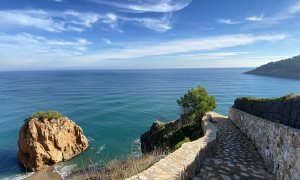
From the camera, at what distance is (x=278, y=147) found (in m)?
8.06

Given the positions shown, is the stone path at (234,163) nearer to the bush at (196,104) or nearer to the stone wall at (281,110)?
the stone wall at (281,110)

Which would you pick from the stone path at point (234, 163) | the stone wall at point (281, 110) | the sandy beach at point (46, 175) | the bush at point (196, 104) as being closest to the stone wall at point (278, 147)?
the stone wall at point (281, 110)

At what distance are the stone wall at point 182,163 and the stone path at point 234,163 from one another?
1.16 ft

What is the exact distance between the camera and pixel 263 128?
10.6 meters

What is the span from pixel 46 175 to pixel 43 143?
5033 millimetres

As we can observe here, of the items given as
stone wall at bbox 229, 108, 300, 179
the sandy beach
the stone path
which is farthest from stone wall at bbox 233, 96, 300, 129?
the sandy beach

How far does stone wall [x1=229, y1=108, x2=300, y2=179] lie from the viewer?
6531 mm

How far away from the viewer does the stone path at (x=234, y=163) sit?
7870 mm

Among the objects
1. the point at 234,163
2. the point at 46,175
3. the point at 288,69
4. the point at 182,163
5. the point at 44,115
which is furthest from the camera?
the point at 288,69

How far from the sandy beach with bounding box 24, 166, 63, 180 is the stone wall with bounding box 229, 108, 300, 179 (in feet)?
77.4

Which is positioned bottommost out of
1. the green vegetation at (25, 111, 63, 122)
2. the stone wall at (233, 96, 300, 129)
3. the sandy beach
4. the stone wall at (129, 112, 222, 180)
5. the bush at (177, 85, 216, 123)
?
the sandy beach

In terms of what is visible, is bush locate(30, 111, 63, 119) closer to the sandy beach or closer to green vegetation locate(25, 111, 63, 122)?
green vegetation locate(25, 111, 63, 122)

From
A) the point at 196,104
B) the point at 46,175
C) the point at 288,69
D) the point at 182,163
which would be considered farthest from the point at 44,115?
the point at 288,69

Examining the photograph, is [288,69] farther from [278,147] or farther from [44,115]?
[278,147]
